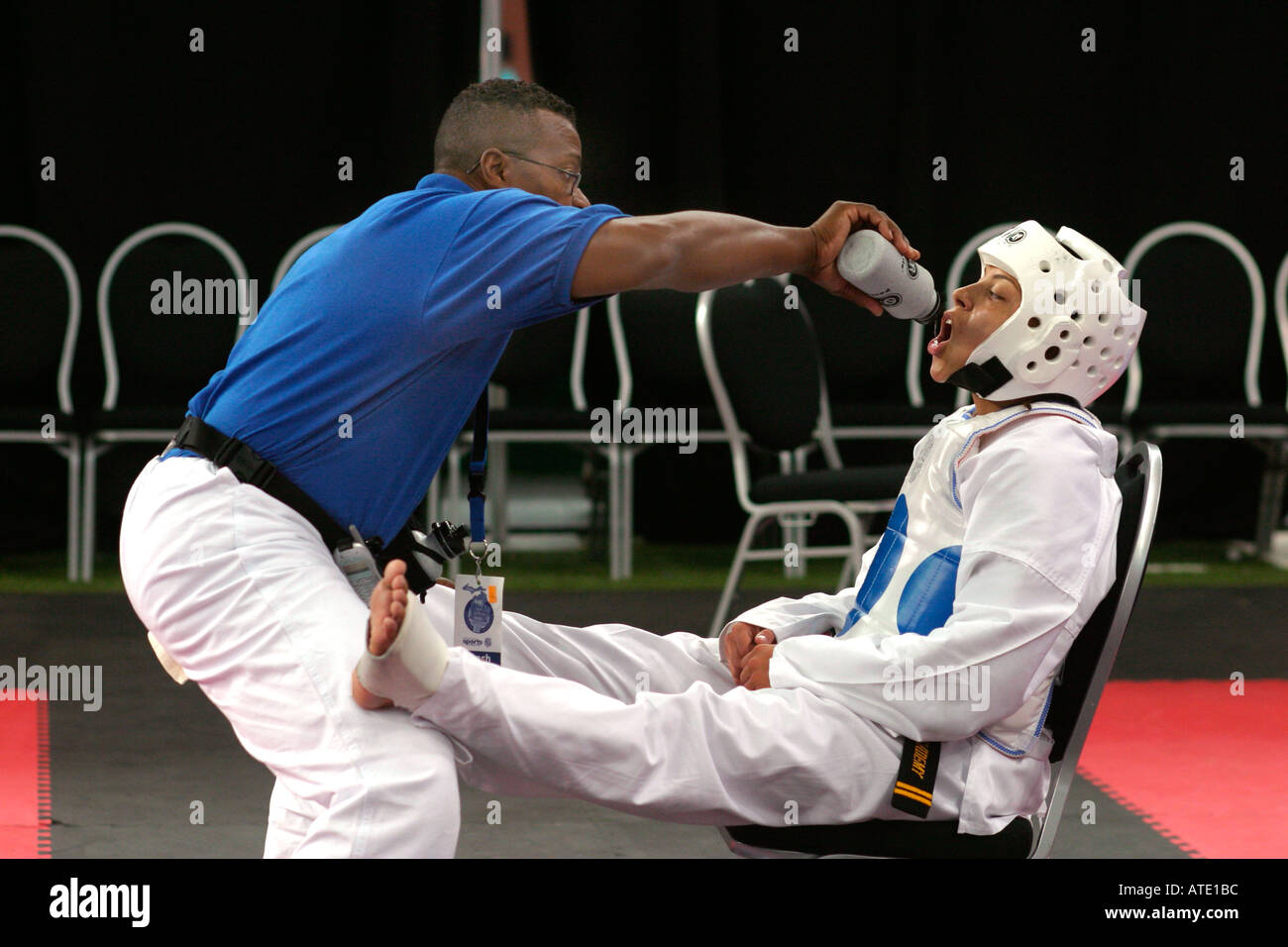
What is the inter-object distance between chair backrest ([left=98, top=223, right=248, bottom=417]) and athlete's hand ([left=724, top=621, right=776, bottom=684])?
4741 millimetres

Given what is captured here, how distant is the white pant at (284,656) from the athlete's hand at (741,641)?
0.53 m

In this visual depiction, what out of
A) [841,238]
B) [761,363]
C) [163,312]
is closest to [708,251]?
[841,238]

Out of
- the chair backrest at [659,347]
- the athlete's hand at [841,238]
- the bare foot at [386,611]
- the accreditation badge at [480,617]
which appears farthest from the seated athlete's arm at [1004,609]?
the chair backrest at [659,347]

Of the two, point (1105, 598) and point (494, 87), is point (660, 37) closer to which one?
point (494, 87)

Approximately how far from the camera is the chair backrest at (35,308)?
6512 mm

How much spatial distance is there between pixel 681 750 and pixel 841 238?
2.59 ft

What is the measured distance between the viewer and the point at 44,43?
277 inches

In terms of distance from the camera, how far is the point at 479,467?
8.15 feet

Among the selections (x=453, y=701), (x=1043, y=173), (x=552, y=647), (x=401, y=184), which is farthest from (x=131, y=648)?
(x=1043, y=173)

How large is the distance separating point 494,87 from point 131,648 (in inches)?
123

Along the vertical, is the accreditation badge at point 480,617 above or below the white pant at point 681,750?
above

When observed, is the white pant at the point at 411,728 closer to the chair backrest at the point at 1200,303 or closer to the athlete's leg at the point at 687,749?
the athlete's leg at the point at 687,749

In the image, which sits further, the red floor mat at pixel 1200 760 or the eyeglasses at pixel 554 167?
the red floor mat at pixel 1200 760

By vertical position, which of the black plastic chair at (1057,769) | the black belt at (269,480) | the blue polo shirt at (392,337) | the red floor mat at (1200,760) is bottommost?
the red floor mat at (1200,760)
